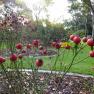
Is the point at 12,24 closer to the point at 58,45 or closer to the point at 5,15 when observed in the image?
the point at 5,15

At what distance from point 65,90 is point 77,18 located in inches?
1652

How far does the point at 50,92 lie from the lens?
6645 millimetres

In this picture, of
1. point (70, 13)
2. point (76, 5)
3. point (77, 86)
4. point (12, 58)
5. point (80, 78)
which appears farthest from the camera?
point (70, 13)

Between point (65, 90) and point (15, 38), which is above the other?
point (15, 38)

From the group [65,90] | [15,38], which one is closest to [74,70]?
[65,90]

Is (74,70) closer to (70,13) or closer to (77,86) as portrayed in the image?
(77,86)

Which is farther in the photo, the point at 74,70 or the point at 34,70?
the point at 74,70

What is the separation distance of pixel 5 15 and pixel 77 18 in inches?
1738

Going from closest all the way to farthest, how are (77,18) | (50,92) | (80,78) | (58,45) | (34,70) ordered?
(58,45) < (34,70) < (50,92) < (80,78) < (77,18)

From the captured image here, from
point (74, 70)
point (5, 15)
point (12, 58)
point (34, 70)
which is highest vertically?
point (5, 15)

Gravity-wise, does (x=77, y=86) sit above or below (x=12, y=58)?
below

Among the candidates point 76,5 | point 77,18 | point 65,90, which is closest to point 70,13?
point 77,18

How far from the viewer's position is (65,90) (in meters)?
7.01

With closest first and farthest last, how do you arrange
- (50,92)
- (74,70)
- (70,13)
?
(50,92) → (74,70) → (70,13)
